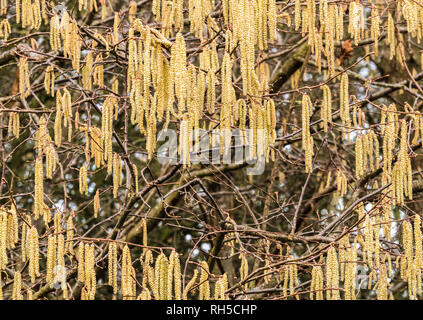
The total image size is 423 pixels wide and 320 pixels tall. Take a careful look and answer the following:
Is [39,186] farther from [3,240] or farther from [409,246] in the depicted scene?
[409,246]

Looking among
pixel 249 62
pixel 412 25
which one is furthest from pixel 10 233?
pixel 412 25

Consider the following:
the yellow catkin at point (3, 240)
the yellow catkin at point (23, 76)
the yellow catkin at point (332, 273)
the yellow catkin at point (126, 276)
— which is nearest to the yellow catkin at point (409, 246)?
the yellow catkin at point (332, 273)

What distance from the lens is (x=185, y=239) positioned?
7.89 metres

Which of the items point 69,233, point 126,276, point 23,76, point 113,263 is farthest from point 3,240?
point 23,76

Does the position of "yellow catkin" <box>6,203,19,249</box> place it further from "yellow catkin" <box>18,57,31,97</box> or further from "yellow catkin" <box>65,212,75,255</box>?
"yellow catkin" <box>18,57,31,97</box>

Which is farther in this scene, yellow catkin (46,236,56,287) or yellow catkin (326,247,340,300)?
yellow catkin (46,236,56,287)

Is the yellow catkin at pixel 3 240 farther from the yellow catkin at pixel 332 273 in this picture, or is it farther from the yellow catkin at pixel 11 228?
the yellow catkin at pixel 332 273

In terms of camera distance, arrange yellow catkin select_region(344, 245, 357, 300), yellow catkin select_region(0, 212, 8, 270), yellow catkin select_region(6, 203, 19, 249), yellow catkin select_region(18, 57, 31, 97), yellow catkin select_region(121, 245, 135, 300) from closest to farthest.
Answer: yellow catkin select_region(344, 245, 357, 300)
yellow catkin select_region(121, 245, 135, 300)
yellow catkin select_region(0, 212, 8, 270)
yellow catkin select_region(6, 203, 19, 249)
yellow catkin select_region(18, 57, 31, 97)

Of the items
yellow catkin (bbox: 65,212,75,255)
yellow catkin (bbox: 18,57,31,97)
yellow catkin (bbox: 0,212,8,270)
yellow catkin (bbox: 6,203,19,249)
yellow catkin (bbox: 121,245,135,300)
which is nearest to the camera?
yellow catkin (bbox: 121,245,135,300)

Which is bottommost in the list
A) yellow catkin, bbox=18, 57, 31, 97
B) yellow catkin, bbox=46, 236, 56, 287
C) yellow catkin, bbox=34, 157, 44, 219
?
yellow catkin, bbox=46, 236, 56, 287

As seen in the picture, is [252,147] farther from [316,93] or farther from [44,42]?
[44,42]

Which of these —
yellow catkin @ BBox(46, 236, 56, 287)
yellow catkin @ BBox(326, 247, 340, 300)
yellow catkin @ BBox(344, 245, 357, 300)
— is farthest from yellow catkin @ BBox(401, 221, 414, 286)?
yellow catkin @ BBox(46, 236, 56, 287)

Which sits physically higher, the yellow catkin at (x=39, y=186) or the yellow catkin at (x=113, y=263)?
the yellow catkin at (x=39, y=186)
